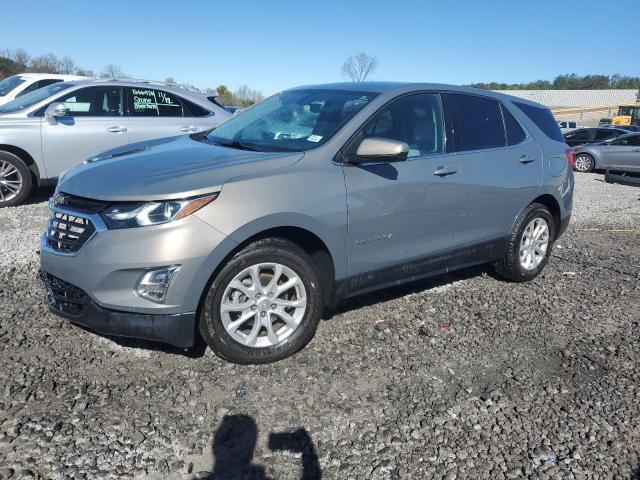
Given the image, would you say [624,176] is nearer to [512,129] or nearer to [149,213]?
[512,129]

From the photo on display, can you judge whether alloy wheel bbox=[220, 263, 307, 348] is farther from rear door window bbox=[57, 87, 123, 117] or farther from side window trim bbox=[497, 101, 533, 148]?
rear door window bbox=[57, 87, 123, 117]

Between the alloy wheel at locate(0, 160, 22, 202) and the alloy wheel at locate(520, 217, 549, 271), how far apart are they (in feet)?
20.7

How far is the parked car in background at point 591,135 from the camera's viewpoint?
62.2 feet

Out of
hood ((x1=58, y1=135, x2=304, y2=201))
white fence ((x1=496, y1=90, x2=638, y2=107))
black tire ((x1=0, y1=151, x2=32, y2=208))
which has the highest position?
white fence ((x1=496, y1=90, x2=638, y2=107))

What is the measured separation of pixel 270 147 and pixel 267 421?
187cm

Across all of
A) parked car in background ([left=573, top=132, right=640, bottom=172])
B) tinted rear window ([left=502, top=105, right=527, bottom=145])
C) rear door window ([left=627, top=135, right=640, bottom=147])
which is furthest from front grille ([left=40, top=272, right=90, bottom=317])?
rear door window ([left=627, top=135, right=640, bottom=147])

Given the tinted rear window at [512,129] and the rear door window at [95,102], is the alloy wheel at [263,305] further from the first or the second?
the rear door window at [95,102]

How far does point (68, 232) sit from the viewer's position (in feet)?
10.8

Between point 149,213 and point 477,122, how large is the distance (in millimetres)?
2903

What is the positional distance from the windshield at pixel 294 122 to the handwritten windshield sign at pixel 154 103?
3.94 meters

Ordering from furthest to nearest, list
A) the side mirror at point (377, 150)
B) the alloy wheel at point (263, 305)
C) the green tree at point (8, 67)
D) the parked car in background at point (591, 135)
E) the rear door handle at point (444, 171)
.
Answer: the green tree at point (8, 67) → the parked car in background at point (591, 135) → the rear door handle at point (444, 171) → the side mirror at point (377, 150) → the alloy wheel at point (263, 305)

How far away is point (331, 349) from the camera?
383 cm

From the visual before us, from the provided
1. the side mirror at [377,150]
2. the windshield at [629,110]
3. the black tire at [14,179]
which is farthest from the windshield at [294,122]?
the windshield at [629,110]

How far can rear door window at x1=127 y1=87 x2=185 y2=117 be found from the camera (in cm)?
819
